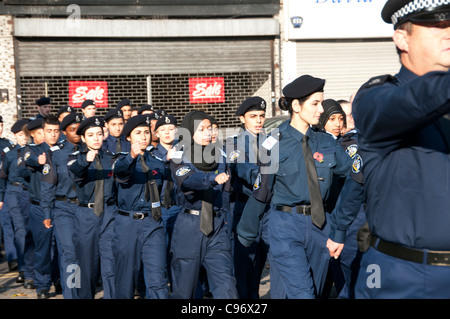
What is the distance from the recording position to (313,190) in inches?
231

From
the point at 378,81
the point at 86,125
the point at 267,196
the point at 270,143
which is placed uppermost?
the point at 378,81

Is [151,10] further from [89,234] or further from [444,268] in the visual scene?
[444,268]

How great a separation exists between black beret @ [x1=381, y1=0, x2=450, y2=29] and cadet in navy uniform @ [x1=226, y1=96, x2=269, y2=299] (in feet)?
14.8

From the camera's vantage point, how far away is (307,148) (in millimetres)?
6012

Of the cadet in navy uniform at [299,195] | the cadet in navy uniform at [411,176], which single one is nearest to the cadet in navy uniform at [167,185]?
the cadet in navy uniform at [299,195]

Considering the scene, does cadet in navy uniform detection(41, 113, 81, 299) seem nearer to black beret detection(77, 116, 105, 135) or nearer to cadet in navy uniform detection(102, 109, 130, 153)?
black beret detection(77, 116, 105, 135)

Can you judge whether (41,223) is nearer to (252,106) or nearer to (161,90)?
(252,106)

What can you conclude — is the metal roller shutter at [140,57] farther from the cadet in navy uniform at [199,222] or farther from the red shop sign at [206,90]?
the cadet in navy uniform at [199,222]

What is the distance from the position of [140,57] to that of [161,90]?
1.11 m

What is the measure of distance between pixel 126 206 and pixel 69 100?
11.3 m

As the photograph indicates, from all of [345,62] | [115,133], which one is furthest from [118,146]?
[345,62]

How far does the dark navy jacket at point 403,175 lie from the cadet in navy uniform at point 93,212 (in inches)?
198

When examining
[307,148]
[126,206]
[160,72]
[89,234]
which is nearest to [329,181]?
[307,148]

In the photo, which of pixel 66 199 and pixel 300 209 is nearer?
pixel 300 209
